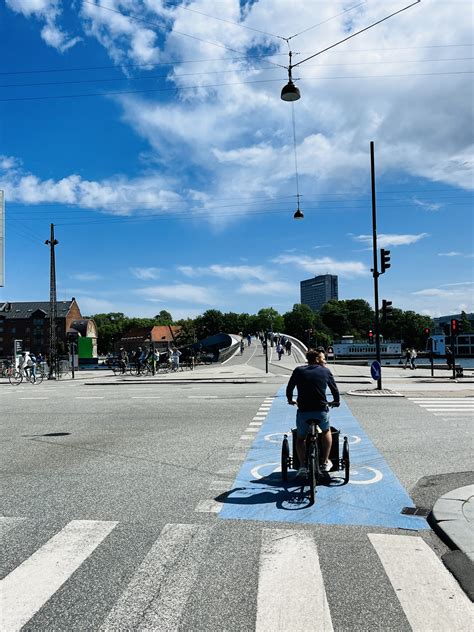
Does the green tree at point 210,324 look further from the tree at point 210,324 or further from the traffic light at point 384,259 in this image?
the traffic light at point 384,259

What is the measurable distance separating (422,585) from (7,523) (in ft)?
13.2

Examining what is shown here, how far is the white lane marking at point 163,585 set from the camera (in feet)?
11.2

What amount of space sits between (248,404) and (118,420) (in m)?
4.52

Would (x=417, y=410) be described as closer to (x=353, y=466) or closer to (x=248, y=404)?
(x=248, y=404)

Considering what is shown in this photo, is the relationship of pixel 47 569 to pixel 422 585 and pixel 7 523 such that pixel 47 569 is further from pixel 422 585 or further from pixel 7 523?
pixel 422 585

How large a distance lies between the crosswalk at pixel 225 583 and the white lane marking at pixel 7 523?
10 cm

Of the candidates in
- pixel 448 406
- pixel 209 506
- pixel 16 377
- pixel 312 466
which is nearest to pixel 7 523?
pixel 209 506

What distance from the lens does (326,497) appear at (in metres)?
6.28

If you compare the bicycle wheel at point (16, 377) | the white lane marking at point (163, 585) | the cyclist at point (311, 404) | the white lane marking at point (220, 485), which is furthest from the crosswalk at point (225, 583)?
the bicycle wheel at point (16, 377)

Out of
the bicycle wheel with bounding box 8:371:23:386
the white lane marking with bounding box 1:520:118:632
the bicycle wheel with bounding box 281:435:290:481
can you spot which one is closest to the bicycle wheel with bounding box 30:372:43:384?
the bicycle wheel with bounding box 8:371:23:386

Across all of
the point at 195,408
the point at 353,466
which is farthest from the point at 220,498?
the point at 195,408

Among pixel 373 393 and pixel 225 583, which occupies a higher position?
pixel 225 583

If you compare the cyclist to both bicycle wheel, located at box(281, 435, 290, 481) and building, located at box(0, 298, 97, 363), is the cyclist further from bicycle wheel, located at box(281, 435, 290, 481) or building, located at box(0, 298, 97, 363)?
building, located at box(0, 298, 97, 363)

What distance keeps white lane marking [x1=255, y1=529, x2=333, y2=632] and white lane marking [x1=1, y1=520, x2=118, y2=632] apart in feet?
5.13
